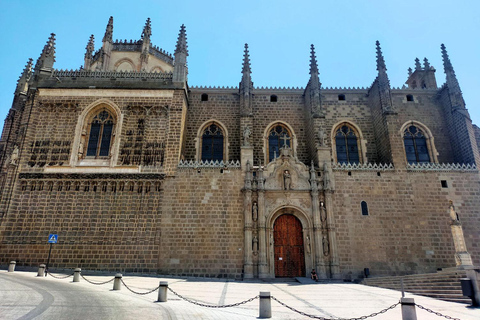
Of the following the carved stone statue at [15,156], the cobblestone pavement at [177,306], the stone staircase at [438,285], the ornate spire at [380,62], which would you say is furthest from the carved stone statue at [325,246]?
the carved stone statue at [15,156]

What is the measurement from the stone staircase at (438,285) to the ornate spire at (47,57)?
971 inches

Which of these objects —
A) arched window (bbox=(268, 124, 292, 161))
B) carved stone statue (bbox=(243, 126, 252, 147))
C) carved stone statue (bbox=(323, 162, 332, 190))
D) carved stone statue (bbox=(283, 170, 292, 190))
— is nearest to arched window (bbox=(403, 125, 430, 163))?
carved stone statue (bbox=(323, 162, 332, 190))

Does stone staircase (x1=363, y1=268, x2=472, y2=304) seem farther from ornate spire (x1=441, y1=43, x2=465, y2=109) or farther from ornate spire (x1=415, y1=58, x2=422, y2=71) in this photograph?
ornate spire (x1=415, y1=58, x2=422, y2=71)

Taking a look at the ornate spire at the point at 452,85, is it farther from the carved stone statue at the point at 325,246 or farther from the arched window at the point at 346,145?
the carved stone statue at the point at 325,246

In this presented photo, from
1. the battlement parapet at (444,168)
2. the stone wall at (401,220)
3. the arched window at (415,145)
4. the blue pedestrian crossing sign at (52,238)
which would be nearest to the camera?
the blue pedestrian crossing sign at (52,238)

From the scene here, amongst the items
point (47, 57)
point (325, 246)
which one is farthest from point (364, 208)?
point (47, 57)

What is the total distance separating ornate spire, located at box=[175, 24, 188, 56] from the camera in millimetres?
21891

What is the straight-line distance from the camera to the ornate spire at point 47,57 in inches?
845

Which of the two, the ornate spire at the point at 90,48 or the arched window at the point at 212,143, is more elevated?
the ornate spire at the point at 90,48

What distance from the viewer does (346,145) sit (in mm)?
22859

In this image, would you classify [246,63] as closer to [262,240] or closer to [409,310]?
[262,240]

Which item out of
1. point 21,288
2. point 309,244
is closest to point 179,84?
point 309,244

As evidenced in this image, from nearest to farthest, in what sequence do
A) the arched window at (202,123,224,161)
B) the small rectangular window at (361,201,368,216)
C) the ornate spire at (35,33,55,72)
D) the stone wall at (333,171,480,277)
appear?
the stone wall at (333,171,480,277), the small rectangular window at (361,201,368,216), the ornate spire at (35,33,55,72), the arched window at (202,123,224,161)

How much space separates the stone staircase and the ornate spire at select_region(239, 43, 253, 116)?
1343 cm
